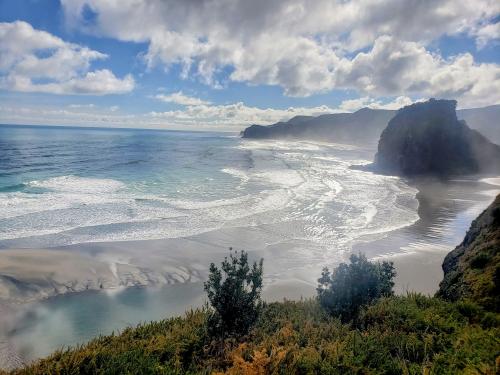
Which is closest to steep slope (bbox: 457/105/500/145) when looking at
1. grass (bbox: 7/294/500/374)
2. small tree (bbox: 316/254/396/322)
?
small tree (bbox: 316/254/396/322)

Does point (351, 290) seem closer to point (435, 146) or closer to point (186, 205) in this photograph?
point (186, 205)

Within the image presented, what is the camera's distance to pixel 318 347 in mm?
8172

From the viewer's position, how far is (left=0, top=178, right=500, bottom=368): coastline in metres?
17.8

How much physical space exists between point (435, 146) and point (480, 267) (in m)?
59.8

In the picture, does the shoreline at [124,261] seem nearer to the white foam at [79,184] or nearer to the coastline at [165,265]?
the coastline at [165,265]

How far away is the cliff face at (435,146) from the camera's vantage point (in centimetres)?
6444

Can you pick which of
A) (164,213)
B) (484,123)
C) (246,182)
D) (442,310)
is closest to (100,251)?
(164,213)

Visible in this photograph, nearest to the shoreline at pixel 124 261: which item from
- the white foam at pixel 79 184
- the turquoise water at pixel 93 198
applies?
the turquoise water at pixel 93 198

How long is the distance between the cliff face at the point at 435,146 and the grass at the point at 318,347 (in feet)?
195

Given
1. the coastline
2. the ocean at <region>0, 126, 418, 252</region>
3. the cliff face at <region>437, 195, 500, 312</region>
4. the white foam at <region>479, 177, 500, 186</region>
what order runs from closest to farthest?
1. the cliff face at <region>437, 195, 500, 312</region>
2. the coastline
3. the ocean at <region>0, 126, 418, 252</region>
4. the white foam at <region>479, 177, 500, 186</region>

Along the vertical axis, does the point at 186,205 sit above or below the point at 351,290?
below

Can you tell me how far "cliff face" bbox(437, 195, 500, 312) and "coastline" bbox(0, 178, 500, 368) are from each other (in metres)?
4.85

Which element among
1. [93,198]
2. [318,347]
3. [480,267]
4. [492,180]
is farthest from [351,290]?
[492,180]

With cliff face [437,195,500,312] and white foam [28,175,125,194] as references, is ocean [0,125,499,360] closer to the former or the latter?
white foam [28,175,125,194]
